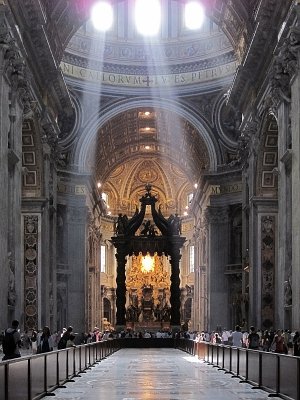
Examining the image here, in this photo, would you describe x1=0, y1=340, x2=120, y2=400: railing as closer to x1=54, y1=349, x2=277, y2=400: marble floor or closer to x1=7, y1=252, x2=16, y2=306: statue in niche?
x1=54, y1=349, x2=277, y2=400: marble floor

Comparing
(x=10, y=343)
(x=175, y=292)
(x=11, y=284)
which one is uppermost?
(x=11, y=284)

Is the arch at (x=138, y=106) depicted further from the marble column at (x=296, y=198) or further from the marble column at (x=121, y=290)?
the marble column at (x=296, y=198)

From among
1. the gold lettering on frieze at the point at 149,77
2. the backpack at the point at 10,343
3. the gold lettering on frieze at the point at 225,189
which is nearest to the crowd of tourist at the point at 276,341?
the backpack at the point at 10,343

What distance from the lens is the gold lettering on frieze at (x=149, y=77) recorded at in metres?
43.2

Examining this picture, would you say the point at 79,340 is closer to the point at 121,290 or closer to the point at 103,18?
the point at 121,290

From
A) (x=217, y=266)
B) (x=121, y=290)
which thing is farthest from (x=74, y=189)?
(x=217, y=266)

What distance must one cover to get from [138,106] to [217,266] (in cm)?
883

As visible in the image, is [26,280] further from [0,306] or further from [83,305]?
[83,305]

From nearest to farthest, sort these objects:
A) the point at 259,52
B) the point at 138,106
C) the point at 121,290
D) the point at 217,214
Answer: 1. the point at 259,52
2. the point at 121,290
3. the point at 217,214
4. the point at 138,106

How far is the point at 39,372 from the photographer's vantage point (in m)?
11.9

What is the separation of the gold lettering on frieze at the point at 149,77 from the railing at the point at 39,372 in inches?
994

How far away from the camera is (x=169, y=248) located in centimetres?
4253

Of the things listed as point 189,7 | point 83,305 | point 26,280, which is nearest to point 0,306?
point 26,280

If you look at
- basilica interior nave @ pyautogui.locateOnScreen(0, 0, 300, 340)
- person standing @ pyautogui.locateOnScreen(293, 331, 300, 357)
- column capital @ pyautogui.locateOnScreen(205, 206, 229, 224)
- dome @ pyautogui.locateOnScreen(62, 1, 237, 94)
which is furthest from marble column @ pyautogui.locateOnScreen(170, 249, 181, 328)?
person standing @ pyautogui.locateOnScreen(293, 331, 300, 357)
